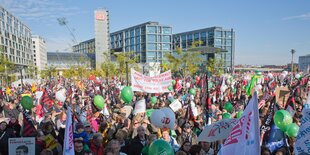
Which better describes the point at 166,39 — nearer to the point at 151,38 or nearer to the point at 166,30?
the point at 166,30

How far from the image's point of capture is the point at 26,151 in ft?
16.3

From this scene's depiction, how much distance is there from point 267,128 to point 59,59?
112 m

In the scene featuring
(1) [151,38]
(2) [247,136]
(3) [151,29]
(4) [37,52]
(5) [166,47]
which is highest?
(3) [151,29]

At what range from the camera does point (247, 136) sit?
2865mm

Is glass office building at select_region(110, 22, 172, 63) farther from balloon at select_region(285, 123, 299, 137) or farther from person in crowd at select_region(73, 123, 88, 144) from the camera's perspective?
balloon at select_region(285, 123, 299, 137)

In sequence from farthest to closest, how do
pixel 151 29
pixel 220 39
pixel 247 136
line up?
pixel 220 39 → pixel 151 29 → pixel 247 136

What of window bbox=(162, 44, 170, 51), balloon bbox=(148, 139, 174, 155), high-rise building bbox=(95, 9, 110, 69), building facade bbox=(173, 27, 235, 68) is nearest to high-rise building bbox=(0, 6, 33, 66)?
high-rise building bbox=(95, 9, 110, 69)

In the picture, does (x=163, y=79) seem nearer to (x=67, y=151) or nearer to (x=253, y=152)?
(x=67, y=151)

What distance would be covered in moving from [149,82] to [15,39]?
82228 mm

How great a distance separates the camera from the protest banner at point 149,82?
10391mm

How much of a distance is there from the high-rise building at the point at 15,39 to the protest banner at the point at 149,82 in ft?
202

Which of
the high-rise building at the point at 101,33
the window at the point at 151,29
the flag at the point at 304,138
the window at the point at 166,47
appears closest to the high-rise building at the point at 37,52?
the high-rise building at the point at 101,33

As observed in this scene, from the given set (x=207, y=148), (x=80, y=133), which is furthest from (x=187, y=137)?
(x=80, y=133)

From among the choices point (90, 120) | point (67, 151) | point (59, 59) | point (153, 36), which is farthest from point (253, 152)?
point (59, 59)
